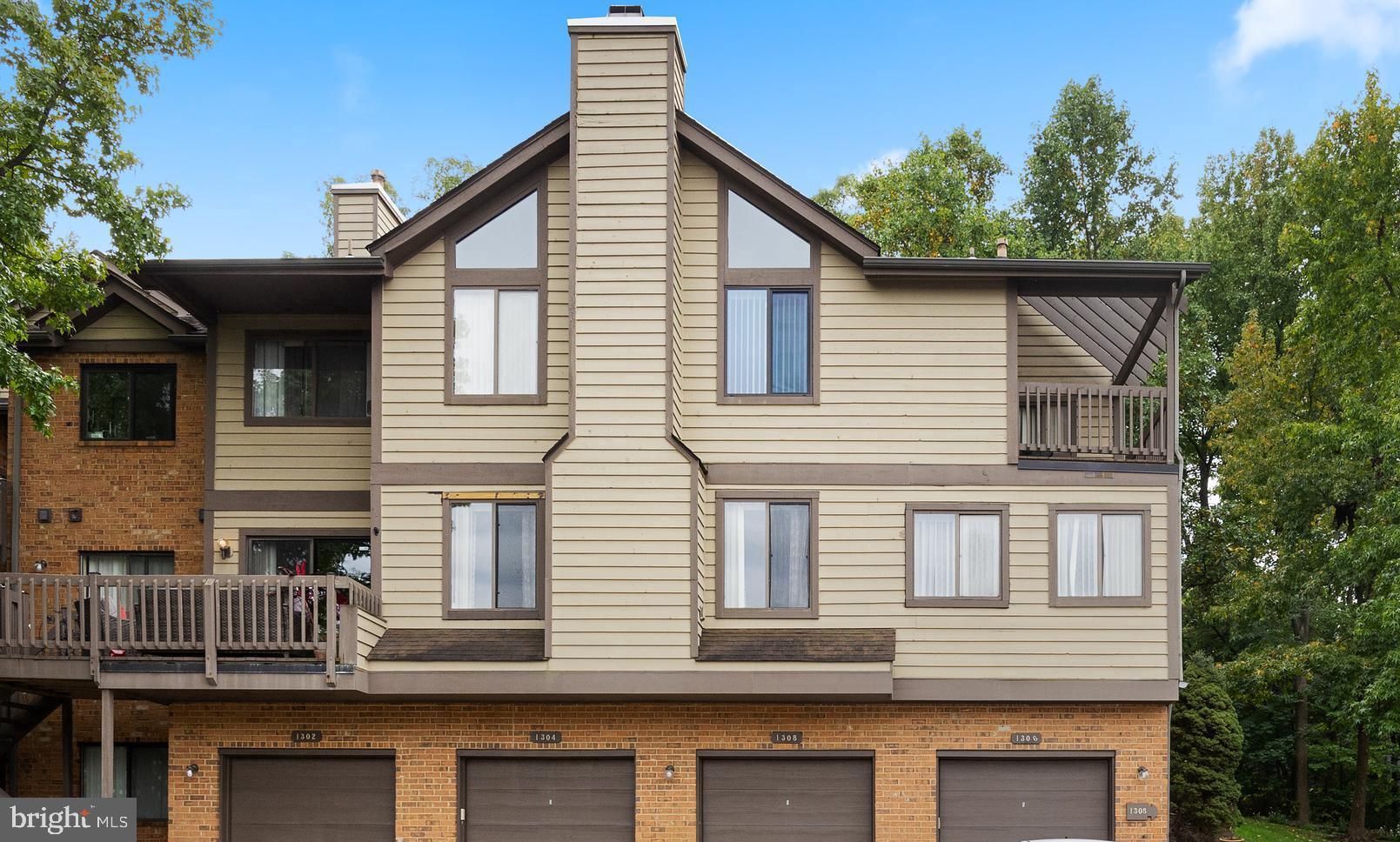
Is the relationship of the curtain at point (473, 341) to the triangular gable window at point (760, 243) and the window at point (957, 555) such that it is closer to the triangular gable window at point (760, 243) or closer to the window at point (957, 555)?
the triangular gable window at point (760, 243)

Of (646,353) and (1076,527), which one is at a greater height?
(646,353)

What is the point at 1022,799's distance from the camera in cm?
1738

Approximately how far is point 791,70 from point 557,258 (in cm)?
2381

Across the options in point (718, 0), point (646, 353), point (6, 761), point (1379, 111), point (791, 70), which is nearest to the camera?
point (646, 353)

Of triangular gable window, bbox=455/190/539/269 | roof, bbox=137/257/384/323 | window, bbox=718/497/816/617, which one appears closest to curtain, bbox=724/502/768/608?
window, bbox=718/497/816/617

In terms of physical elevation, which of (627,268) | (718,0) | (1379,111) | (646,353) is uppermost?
(718,0)

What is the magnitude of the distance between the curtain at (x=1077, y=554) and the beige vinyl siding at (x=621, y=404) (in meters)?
4.76

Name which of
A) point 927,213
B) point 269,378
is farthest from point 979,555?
point 927,213

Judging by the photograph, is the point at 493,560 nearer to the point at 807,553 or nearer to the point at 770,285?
the point at 807,553

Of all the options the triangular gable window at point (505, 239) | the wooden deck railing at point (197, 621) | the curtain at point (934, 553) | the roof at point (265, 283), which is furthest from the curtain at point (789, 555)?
the roof at point (265, 283)

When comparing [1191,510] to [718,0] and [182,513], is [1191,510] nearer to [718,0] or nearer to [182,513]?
[718,0]

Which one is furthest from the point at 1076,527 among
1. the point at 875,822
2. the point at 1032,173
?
the point at 1032,173

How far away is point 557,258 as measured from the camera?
17.7 metres

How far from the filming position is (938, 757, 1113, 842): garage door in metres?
17.3
